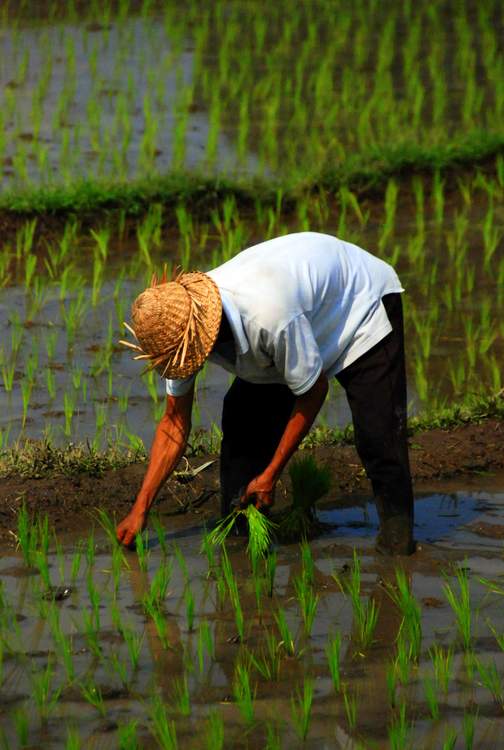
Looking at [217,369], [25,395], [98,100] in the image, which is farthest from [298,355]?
[98,100]

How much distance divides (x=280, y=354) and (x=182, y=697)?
86 centimetres

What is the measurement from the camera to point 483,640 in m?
3.57

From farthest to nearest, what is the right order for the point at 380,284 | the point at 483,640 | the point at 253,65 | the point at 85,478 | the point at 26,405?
the point at 253,65 < the point at 26,405 < the point at 85,478 < the point at 380,284 < the point at 483,640

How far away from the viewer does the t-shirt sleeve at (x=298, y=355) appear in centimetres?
346

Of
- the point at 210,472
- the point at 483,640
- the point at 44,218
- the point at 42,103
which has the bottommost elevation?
the point at 483,640

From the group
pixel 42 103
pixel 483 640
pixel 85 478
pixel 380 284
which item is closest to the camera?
pixel 483 640

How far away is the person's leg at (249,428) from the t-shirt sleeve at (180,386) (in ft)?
1.15

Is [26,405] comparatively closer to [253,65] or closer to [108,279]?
[108,279]

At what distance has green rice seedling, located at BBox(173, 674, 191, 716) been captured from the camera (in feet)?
10.5

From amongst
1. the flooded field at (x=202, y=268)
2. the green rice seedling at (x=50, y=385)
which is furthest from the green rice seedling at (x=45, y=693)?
the green rice seedling at (x=50, y=385)

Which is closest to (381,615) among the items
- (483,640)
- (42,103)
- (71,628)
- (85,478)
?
(483,640)

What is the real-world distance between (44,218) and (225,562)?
3.38 meters

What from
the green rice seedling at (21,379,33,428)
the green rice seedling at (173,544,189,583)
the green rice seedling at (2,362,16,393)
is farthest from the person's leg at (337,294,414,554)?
the green rice seedling at (2,362,16,393)

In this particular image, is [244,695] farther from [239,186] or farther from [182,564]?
[239,186]
